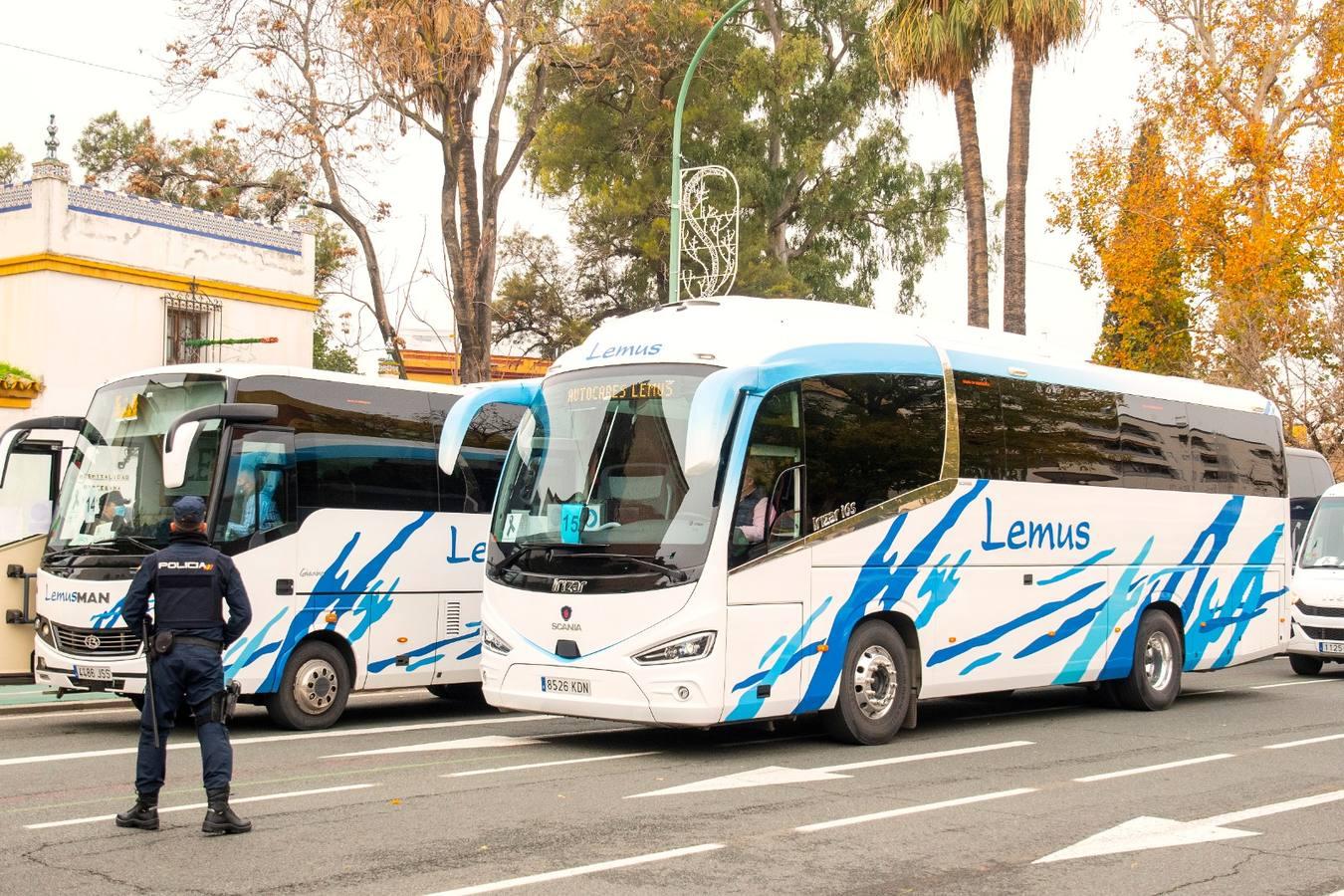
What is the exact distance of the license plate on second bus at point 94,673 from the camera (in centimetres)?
1265

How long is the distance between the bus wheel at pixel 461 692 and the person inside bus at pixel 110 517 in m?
4.01

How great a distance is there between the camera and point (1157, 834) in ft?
28.4

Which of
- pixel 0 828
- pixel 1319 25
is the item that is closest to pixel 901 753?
pixel 0 828

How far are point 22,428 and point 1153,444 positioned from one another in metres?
11.1

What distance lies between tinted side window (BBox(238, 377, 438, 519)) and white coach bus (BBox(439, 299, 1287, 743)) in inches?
59.9

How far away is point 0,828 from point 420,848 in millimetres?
2472

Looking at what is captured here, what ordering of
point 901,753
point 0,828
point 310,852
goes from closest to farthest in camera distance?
point 310,852, point 0,828, point 901,753

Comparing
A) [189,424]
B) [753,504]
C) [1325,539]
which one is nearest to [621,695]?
[753,504]

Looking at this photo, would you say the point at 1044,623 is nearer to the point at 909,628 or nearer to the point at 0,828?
the point at 909,628

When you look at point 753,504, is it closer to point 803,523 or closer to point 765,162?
point 803,523

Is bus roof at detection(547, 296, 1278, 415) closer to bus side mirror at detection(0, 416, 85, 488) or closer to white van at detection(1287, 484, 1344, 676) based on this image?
bus side mirror at detection(0, 416, 85, 488)

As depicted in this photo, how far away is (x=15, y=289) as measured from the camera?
1235 inches

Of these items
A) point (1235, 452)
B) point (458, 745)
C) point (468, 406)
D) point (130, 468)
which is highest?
point (468, 406)

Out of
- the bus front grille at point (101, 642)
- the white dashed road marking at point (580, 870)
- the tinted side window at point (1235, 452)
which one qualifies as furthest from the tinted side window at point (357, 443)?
the tinted side window at point (1235, 452)
